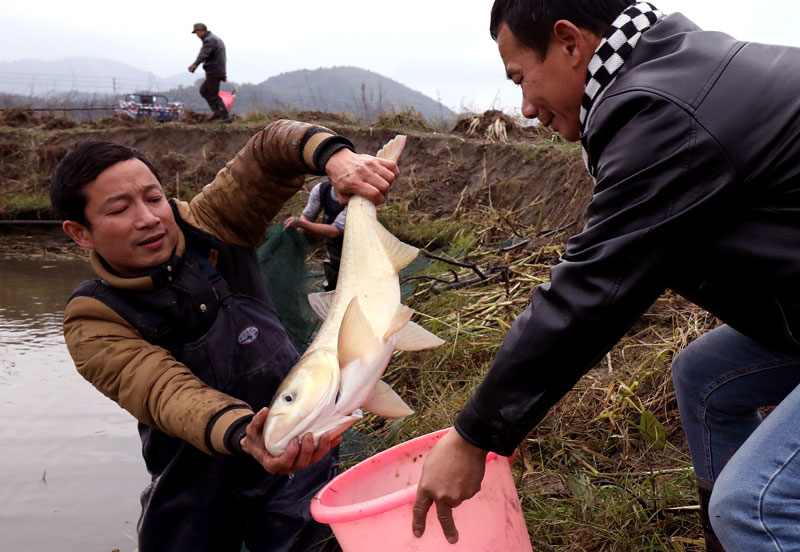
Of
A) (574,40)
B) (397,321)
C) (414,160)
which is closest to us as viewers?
(574,40)

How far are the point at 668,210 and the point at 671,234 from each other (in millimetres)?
55

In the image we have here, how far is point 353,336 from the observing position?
2.30 m

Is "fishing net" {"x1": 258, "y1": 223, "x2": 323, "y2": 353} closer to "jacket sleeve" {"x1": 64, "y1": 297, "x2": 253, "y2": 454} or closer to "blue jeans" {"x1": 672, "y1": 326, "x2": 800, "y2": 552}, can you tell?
"jacket sleeve" {"x1": 64, "y1": 297, "x2": 253, "y2": 454}

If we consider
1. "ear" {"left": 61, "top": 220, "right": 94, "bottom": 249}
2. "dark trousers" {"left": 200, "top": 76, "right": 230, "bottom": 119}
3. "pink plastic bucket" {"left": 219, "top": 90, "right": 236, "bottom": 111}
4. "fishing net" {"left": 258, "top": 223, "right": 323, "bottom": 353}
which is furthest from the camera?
"pink plastic bucket" {"left": 219, "top": 90, "right": 236, "bottom": 111}

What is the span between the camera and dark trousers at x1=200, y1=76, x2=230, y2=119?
14.8 m

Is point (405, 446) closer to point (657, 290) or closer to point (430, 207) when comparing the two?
point (657, 290)

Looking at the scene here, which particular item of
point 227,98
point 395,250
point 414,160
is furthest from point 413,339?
point 227,98

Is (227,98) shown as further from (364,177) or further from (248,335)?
(364,177)

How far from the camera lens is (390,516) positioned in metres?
1.91

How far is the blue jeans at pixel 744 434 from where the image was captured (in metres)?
1.57

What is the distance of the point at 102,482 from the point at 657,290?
3.83m

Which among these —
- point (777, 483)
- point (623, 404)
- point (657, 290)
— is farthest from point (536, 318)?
point (623, 404)

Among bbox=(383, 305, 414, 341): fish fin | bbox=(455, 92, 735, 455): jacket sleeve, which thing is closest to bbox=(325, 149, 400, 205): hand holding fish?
bbox=(383, 305, 414, 341): fish fin

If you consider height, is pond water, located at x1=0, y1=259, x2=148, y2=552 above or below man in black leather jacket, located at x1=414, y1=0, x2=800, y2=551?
below
